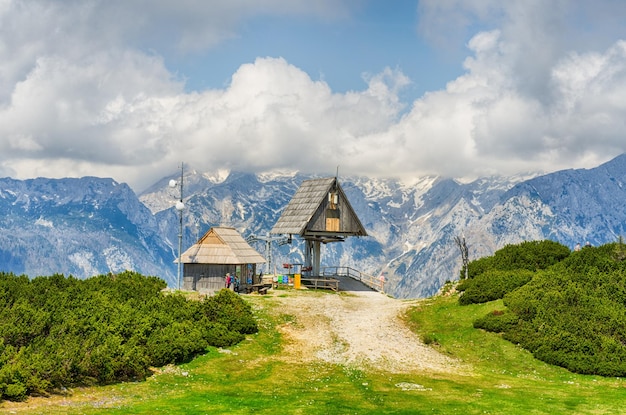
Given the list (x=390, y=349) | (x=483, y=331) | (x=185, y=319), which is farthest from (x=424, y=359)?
(x=185, y=319)

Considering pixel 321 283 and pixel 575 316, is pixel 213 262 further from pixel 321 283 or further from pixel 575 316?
pixel 575 316

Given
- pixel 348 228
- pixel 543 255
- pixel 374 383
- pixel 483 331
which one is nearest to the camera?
pixel 374 383

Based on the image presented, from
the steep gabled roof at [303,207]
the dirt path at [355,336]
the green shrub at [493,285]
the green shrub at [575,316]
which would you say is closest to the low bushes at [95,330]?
the dirt path at [355,336]

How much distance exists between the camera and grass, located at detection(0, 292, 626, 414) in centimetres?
2562

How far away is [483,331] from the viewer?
140 ft

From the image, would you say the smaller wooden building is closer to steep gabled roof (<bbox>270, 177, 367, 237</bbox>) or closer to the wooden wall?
the wooden wall

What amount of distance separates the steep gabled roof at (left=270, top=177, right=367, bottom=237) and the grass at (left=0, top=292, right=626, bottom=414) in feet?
105

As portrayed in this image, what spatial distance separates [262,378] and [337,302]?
85.3ft

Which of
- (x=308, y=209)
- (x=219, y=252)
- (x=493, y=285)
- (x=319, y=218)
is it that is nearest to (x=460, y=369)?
(x=493, y=285)

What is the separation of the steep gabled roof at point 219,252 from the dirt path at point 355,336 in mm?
6702

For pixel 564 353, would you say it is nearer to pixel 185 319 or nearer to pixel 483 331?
pixel 483 331

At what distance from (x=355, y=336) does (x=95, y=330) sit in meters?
18.5

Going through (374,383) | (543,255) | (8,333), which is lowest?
(374,383)

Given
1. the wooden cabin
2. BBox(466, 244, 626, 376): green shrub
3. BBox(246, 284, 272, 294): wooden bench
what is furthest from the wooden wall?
BBox(466, 244, 626, 376): green shrub
